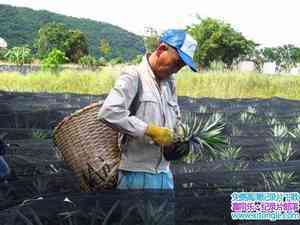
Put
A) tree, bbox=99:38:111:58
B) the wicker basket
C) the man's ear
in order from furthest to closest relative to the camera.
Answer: tree, bbox=99:38:111:58, the wicker basket, the man's ear

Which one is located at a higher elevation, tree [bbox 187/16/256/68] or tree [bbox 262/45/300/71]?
tree [bbox 187/16/256/68]

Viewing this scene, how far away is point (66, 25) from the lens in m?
84.9

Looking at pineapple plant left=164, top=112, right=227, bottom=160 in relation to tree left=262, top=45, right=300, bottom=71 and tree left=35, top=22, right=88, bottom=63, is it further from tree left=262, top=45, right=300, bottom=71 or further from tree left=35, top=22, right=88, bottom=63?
tree left=35, top=22, right=88, bottom=63

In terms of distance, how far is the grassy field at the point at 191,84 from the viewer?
17.9 meters

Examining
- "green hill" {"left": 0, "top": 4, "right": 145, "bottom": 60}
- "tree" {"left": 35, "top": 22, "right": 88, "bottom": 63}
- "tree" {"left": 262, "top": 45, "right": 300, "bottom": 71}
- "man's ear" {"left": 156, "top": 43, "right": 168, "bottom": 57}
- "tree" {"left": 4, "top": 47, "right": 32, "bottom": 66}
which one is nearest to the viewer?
"man's ear" {"left": 156, "top": 43, "right": 168, "bottom": 57}

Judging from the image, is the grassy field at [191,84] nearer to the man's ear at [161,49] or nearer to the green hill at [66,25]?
the man's ear at [161,49]

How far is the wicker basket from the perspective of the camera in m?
2.72

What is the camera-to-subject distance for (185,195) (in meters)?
2.92

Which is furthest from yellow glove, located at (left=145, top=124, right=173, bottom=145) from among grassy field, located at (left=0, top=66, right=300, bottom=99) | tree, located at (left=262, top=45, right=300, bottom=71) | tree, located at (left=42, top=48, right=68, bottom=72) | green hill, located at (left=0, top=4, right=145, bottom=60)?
green hill, located at (left=0, top=4, right=145, bottom=60)

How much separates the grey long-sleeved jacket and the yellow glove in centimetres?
3

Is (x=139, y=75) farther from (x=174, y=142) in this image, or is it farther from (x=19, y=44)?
(x=19, y=44)

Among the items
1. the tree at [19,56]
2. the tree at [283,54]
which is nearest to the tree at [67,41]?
the tree at [19,56]

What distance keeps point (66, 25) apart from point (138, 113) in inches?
3310

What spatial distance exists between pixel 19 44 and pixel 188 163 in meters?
71.4
